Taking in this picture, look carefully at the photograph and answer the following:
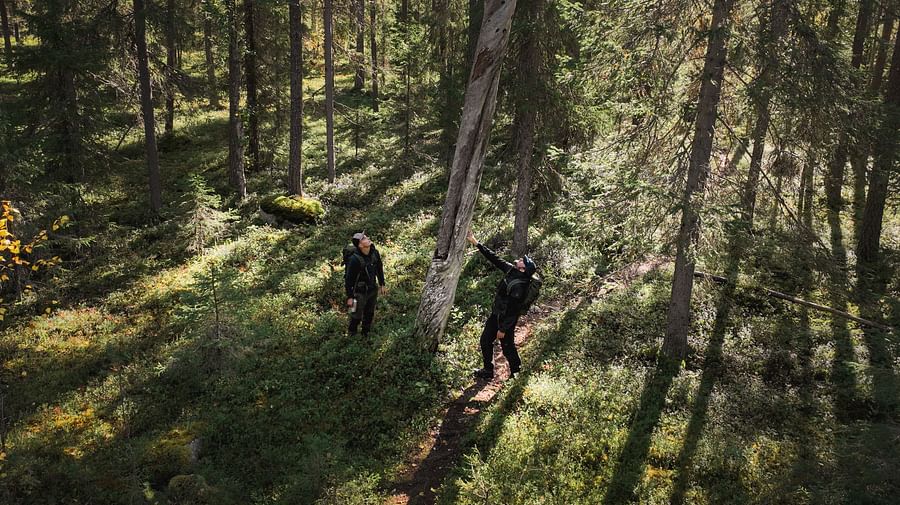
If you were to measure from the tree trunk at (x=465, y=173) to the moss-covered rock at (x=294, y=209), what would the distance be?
10713 millimetres

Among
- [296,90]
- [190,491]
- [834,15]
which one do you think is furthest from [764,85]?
[296,90]

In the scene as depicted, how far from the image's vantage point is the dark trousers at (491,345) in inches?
373

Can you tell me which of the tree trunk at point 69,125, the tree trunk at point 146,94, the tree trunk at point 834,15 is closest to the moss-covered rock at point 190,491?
the tree trunk at point 834,15

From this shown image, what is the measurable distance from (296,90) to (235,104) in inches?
129

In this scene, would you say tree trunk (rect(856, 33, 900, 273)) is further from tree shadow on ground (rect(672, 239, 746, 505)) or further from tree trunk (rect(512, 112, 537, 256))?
tree trunk (rect(512, 112, 537, 256))

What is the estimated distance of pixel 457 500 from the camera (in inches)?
266

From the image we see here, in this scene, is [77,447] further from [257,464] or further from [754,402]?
[754,402]

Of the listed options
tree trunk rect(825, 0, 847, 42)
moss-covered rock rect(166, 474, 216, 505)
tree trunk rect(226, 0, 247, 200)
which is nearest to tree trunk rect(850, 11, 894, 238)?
tree trunk rect(825, 0, 847, 42)

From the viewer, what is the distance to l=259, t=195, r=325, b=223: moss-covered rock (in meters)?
19.3

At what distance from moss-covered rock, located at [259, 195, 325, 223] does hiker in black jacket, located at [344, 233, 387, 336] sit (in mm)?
9665

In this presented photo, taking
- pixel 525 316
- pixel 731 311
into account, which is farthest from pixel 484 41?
pixel 731 311

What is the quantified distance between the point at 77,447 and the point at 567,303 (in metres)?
10.5

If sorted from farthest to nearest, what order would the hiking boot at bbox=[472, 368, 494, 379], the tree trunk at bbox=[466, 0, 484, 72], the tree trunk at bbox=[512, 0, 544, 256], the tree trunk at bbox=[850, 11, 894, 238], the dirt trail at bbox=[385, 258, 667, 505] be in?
the tree trunk at bbox=[850, 11, 894, 238]
the tree trunk at bbox=[466, 0, 484, 72]
the tree trunk at bbox=[512, 0, 544, 256]
the hiking boot at bbox=[472, 368, 494, 379]
the dirt trail at bbox=[385, 258, 667, 505]

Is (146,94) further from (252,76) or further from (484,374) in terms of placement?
(484,374)
